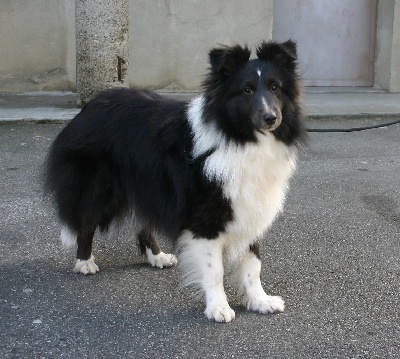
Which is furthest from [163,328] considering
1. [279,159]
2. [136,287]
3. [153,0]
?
[153,0]

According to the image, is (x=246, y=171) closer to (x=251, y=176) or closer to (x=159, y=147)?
(x=251, y=176)

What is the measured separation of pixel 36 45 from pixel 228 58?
311 inches

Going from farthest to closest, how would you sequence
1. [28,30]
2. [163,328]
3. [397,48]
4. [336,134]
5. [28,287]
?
[397,48] < [28,30] < [336,134] < [28,287] < [163,328]

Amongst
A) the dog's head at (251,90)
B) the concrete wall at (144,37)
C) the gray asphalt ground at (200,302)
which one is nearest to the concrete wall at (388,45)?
the concrete wall at (144,37)

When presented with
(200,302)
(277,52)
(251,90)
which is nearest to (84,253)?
(200,302)

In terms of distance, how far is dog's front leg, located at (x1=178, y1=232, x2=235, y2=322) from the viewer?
3758mm

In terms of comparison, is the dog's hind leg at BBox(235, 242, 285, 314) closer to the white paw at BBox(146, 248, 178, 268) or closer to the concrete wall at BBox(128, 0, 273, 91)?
the white paw at BBox(146, 248, 178, 268)

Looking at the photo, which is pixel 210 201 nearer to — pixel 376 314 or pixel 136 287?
pixel 136 287

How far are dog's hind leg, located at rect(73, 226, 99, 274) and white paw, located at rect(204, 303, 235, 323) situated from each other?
96cm

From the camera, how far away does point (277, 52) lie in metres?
3.67

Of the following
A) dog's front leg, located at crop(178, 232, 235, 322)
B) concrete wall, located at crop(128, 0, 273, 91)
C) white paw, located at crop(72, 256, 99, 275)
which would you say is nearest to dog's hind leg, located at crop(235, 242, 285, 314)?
dog's front leg, located at crop(178, 232, 235, 322)

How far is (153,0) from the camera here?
429 inches

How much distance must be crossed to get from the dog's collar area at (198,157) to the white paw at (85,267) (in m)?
1.08

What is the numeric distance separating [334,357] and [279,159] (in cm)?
107
